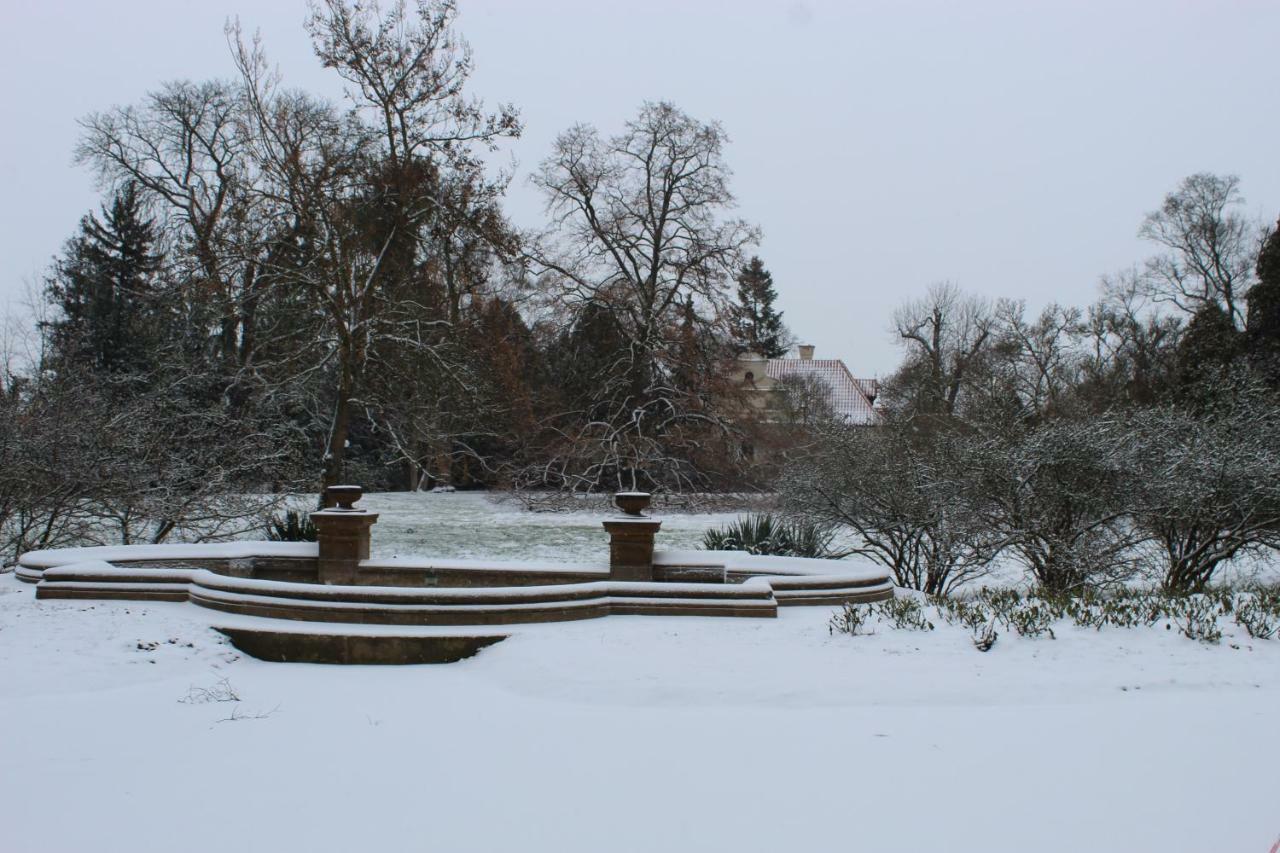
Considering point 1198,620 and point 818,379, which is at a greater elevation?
point 818,379

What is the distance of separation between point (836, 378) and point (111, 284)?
32.2 metres

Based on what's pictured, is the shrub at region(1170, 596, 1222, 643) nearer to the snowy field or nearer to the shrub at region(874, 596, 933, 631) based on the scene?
the snowy field

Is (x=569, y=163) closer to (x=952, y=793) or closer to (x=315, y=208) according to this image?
(x=315, y=208)

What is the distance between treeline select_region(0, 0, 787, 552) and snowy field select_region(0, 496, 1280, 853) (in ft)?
20.7

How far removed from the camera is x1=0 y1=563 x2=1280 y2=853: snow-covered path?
4082 millimetres

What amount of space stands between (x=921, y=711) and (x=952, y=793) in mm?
1235

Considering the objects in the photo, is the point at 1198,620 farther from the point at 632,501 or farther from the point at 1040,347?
the point at 1040,347

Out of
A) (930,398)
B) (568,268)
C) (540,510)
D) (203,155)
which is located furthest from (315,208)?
(930,398)

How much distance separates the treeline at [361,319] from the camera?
13414 mm

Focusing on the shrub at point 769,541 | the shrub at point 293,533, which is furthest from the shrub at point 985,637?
the shrub at point 293,533

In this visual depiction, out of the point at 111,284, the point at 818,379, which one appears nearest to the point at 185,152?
the point at 111,284

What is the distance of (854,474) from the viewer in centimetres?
1227

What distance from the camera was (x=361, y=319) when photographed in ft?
51.9

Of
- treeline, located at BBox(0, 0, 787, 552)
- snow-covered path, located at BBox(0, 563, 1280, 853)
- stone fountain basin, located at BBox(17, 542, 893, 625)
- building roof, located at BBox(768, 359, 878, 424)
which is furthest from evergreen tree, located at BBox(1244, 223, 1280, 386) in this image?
building roof, located at BBox(768, 359, 878, 424)
